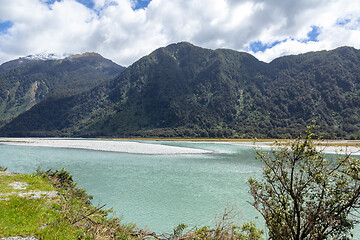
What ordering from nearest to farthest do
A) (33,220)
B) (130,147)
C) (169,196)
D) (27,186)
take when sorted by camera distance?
(33,220) → (27,186) → (169,196) → (130,147)

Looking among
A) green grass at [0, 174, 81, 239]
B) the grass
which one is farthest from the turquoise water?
green grass at [0, 174, 81, 239]

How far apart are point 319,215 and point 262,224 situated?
10988 mm

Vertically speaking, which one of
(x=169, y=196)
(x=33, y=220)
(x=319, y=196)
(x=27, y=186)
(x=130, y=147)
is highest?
(x=319, y=196)

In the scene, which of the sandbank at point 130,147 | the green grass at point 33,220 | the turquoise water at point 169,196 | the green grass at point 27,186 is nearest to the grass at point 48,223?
the green grass at point 33,220

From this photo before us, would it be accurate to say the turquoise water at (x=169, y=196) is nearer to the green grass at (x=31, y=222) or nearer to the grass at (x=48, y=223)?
the grass at (x=48, y=223)

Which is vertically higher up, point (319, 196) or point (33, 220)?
point (319, 196)

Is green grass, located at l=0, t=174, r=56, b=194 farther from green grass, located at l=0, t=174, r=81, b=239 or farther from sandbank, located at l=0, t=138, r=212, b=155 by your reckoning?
sandbank, located at l=0, t=138, r=212, b=155

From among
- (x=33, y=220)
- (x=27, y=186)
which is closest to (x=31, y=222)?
(x=33, y=220)

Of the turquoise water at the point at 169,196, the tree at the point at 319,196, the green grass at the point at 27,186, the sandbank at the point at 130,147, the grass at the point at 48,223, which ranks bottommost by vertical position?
the sandbank at the point at 130,147

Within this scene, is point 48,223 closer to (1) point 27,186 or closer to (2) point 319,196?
(1) point 27,186

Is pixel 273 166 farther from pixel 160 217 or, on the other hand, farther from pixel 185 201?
pixel 185 201

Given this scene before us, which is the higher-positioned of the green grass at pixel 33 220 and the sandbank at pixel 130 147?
the green grass at pixel 33 220

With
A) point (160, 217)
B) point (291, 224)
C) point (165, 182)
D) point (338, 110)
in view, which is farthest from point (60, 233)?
point (338, 110)

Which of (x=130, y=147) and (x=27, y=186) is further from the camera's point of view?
(x=130, y=147)
